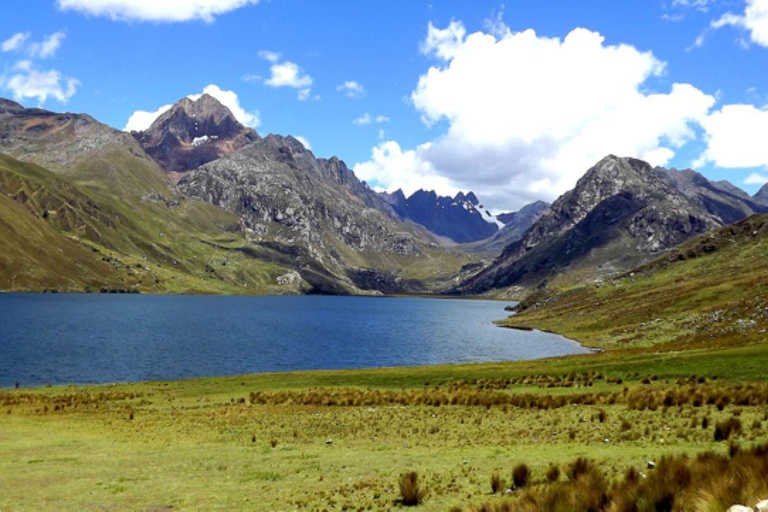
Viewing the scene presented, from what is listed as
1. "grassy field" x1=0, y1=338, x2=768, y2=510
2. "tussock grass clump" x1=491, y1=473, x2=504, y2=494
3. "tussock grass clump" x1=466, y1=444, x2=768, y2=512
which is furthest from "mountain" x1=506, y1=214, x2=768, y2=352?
"tussock grass clump" x1=466, y1=444, x2=768, y2=512

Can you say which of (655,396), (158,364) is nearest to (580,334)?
(158,364)

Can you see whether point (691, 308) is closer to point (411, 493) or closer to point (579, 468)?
point (579, 468)

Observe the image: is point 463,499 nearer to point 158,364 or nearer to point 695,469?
point 695,469

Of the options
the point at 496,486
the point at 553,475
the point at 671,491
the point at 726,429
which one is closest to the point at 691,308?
the point at 726,429

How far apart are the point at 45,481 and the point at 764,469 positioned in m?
26.5

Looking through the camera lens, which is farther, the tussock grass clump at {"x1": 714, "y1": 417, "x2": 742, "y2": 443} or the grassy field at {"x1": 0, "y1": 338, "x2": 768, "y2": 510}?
the tussock grass clump at {"x1": 714, "y1": 417, "x2": 742, "y2": 443}

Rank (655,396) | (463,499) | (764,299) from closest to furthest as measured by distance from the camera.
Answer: (463,499) < (655,396) < (764,299)

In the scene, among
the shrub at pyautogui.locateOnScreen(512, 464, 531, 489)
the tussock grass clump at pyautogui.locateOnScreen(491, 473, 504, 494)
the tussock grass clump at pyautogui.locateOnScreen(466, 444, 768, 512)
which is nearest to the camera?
the tussock grass clump at pyautogui.locateOnScreen(466, 444, 768, 512)

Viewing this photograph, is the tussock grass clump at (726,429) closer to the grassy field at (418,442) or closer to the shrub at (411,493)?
the grassy field at (418,442)

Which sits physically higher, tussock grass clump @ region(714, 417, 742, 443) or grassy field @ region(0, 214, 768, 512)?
tussock grass clump @ region(714, 417, 742, 443)

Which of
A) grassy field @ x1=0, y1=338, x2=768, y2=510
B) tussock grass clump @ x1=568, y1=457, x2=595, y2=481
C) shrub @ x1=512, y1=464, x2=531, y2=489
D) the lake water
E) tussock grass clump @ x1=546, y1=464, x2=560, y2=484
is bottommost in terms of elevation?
the lake water

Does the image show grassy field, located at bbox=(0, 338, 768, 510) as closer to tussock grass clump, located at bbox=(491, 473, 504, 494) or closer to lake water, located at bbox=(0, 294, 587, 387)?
tussock grass clump, located at bbox=(491, 473, 504, 494)

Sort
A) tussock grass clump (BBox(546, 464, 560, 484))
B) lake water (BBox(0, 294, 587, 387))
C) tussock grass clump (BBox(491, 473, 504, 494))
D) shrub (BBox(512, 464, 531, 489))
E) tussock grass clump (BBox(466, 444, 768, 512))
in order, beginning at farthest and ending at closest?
lake water (BBox(0, 294, 587, 387)), shrub (BBox(512, 464, 531, 489)), tussock grass clump (BBox(491, 473, 504, 494)), tussock grass clump (BBox(546, 464, 560, 484)), tussock grass clump (BBox(466, 444, 768, 512))

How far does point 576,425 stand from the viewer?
1137 inches
